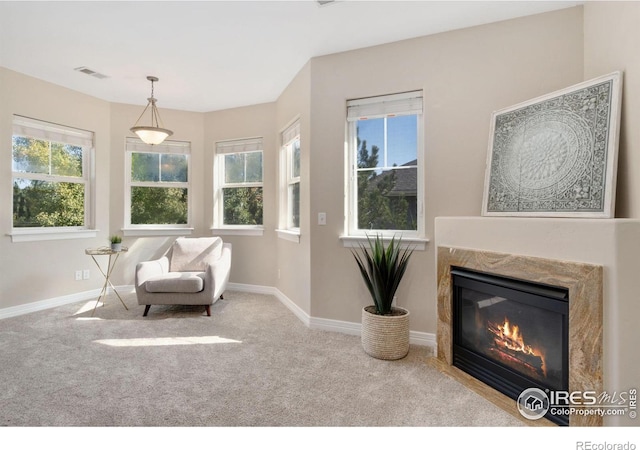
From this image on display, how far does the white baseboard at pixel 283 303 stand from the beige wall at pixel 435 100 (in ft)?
0.24

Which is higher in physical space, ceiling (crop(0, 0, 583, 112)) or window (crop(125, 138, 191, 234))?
ceiling (crop(0, 0, 583, 112))

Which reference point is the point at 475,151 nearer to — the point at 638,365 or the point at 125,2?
the point at 638,365

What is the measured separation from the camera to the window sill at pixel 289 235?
3.52 m

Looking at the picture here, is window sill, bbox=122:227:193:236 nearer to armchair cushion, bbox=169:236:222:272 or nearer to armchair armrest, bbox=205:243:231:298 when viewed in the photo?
armchair cushion, bbox=169:236:222:272

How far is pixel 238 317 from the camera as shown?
11.2ft

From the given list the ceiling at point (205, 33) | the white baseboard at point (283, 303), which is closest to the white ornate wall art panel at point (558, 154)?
the ceiling at point (205, 33)

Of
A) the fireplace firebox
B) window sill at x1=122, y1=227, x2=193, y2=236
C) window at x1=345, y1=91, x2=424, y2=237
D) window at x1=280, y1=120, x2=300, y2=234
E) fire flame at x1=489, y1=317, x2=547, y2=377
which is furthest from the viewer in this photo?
window sill at x1=122, y1=227, x2=193, y2=236

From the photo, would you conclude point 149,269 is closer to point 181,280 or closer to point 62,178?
point 181,280

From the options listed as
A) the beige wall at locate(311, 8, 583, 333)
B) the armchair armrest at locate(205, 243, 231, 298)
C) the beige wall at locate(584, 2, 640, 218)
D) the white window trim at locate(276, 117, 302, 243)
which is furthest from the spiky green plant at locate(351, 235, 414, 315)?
the armchair armrest at locate(205, 243, 231, 298)

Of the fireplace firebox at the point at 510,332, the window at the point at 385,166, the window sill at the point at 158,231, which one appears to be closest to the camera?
the fireplace firebox at the point at 510,332

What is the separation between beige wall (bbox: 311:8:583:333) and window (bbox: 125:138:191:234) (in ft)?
8.21

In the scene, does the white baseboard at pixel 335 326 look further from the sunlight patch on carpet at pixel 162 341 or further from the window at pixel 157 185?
the window at pixel 157 185

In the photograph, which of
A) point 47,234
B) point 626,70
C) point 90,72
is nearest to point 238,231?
point 47,234

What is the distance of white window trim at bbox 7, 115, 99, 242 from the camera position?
3.53 meters
